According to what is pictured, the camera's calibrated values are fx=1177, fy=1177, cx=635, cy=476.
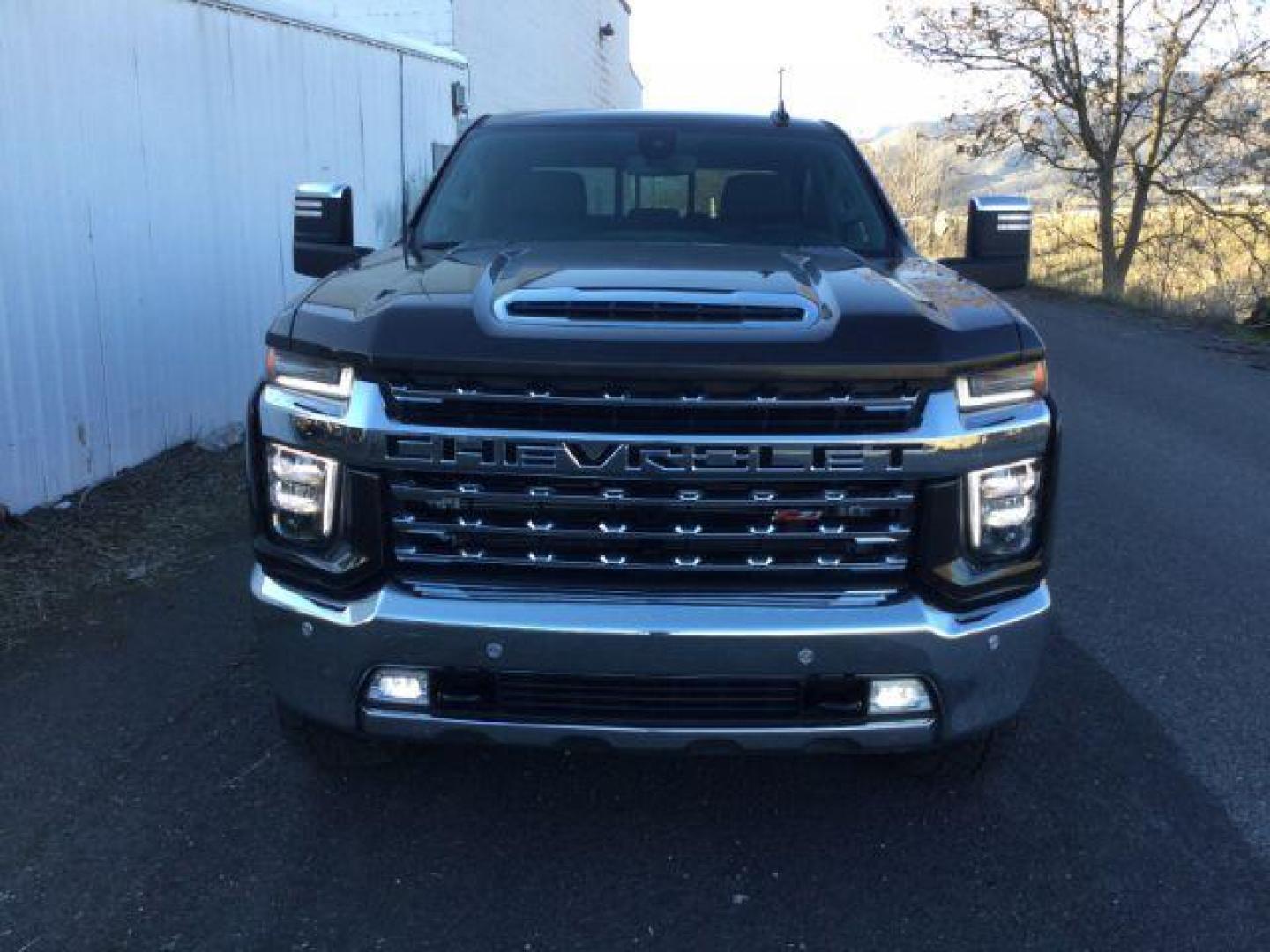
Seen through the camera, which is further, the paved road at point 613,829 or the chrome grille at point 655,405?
the paved road at point 613,829

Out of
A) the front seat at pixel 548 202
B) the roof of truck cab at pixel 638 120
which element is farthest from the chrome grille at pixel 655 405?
the roof of truck cab at pixel 638 120

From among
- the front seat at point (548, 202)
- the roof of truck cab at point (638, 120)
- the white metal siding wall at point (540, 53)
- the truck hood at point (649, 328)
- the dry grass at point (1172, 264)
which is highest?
the white metal siding wall at point (540, 53)

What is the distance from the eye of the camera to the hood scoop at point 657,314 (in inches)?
107

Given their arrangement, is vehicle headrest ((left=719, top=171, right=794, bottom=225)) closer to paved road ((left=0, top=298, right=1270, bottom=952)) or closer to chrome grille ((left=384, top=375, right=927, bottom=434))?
chrome grille ((left=384, top=375, right=927, bottom=434))

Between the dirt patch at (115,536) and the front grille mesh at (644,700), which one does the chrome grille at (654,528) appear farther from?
the dirt patch at (115,536)

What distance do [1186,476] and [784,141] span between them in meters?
3.73

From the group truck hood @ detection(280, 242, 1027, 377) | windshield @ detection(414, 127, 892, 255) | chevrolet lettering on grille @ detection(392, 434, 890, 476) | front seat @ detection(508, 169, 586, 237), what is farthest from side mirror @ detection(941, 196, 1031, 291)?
chevrolet lettering on grille @ detection(392, 434, 890, 476)

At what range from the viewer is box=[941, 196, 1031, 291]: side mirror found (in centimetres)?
426

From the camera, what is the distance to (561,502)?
2.71m

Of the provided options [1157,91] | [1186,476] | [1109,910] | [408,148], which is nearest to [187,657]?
[1109,910]

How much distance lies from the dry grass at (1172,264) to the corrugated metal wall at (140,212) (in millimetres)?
10499

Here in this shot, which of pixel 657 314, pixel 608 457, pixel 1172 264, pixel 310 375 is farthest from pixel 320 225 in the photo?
pixel 1172 264

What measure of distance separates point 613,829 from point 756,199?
2.42 metres

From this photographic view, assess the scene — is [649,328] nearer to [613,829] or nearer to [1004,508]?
[1004,508]
